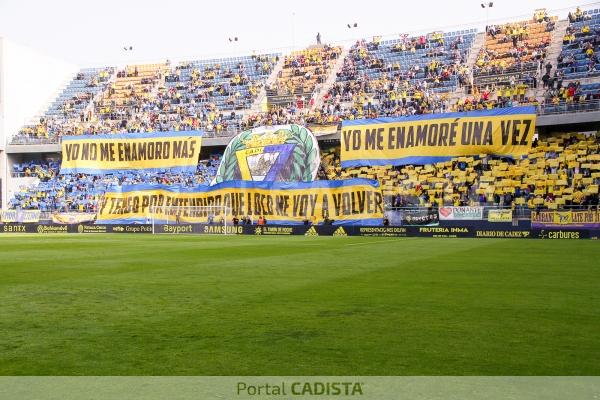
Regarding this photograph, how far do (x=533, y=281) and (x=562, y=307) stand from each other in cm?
334

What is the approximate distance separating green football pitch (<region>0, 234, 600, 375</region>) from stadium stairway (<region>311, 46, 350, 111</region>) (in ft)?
116

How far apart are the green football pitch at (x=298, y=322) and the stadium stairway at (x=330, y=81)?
35.5 m

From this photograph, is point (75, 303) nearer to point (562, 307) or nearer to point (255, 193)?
point (562, 307)

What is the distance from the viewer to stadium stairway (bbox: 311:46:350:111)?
4794 cm

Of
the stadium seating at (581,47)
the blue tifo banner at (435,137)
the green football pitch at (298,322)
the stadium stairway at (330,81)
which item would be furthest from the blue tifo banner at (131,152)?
the green football pitch at (298,322)

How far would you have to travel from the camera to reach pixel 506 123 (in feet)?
120

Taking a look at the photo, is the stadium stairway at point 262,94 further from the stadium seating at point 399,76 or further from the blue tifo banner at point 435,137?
the blue tifo banner at point 435,137

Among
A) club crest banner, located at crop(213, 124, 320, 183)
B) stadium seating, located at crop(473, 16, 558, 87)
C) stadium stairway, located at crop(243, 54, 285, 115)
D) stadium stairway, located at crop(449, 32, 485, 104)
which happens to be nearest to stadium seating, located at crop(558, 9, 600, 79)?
stadium seating, located at crop(473, 16, 558, 87)

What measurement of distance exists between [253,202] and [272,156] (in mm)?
4121

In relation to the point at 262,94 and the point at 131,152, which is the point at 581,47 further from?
the point at 131,152

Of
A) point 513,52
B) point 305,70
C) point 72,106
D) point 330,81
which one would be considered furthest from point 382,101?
point 72,106

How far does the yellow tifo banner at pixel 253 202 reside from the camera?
36312mm

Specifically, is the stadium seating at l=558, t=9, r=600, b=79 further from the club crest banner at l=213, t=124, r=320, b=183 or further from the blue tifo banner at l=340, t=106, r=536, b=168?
the club crest banner at l=213, t=124, r=320, b=183

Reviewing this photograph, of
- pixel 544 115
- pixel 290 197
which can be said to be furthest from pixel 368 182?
pixel 544 115
